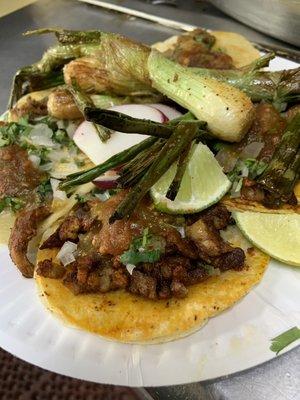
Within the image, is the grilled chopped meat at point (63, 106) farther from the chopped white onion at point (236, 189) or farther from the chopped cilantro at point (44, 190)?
the chopped white onion at point (236, 189)

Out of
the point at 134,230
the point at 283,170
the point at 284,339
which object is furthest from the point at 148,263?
the point at 283,170

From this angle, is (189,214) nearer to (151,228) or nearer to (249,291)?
(151,228)

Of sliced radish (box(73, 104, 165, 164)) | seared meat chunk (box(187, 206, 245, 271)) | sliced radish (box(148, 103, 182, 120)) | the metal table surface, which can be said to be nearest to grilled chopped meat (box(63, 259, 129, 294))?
seared meat chunk (box(187, 206, 245, 271))

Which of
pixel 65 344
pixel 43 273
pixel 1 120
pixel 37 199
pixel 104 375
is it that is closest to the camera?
pixel 104 375

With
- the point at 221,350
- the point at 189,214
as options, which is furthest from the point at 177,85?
the point at 221,350

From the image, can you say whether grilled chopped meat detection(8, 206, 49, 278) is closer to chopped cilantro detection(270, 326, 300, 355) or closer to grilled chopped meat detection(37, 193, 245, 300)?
grilled chopped meat detection(37, 193, 245, 300)

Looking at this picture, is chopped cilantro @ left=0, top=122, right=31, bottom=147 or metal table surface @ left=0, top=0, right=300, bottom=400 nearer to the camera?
chopped cilantro @ left=0, top=122, right=31, bottom=147

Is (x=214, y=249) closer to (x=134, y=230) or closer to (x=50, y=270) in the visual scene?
(x=134, y=230)
